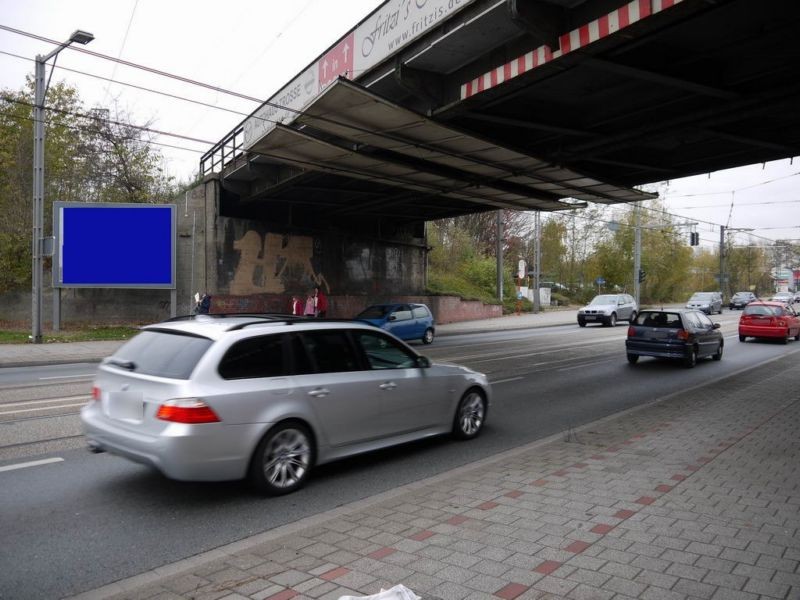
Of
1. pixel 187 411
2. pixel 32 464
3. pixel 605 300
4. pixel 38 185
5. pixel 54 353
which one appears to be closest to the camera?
pixel 187 411

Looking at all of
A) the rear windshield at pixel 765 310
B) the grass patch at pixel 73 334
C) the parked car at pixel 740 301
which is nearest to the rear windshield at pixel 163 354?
the grass patch at pixel 73 334

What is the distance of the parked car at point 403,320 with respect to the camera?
21.0 metres

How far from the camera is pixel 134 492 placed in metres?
5.32

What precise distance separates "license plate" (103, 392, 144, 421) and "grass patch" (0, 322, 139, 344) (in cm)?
1604

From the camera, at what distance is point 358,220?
29938mm

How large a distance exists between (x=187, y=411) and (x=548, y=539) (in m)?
2.85

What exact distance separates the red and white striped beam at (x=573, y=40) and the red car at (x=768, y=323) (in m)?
17.4

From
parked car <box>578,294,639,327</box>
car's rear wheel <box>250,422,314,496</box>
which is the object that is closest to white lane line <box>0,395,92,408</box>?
car's rear wheel <box>250,422,314,496</box>

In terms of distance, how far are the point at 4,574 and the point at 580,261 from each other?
5290 cm

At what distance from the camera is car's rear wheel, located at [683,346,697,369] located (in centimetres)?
1499

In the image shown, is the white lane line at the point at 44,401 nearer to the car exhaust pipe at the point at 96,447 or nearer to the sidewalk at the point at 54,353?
the car exhaust pipe at the point at 96,447

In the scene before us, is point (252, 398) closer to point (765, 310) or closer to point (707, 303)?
point (765, 310)

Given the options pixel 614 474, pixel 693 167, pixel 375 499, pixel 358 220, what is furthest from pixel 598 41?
pixel 358 220

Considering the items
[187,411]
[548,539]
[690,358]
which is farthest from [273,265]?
[548,539]
